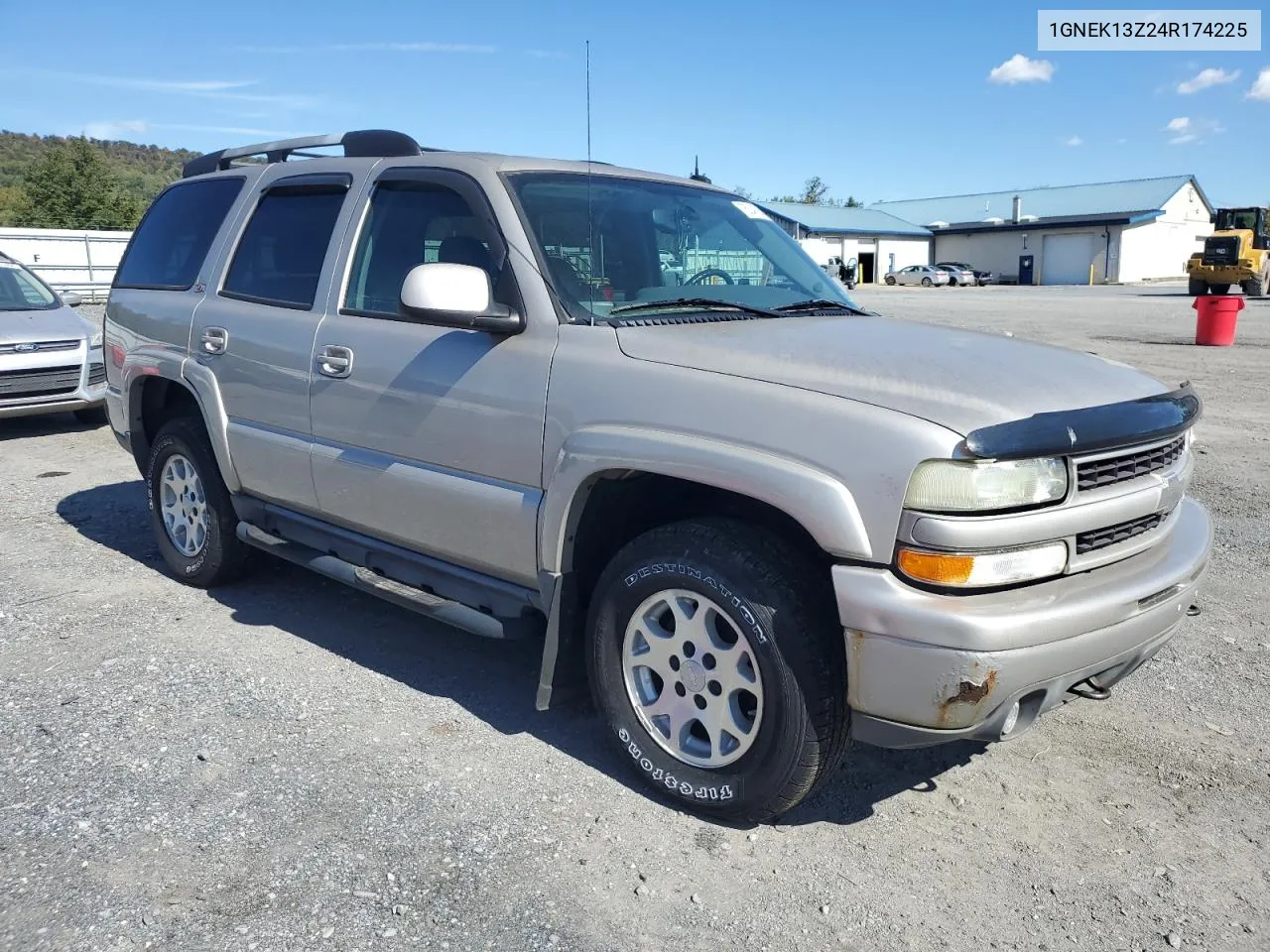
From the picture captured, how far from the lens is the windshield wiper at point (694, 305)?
3.61m

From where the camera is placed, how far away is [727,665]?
3094 millimetres

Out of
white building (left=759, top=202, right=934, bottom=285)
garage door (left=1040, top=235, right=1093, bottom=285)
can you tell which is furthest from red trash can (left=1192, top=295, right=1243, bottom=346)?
garage door (left=1040, top=235, right=1093, bottom=285)

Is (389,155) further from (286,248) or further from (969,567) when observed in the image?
(969,567)

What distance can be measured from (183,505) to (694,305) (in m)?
3.10

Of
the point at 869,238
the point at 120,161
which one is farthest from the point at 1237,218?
the point at 120,161

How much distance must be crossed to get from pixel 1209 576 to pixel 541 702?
371 cm

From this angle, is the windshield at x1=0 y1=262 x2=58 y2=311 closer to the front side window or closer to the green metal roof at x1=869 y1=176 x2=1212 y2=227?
the front side window

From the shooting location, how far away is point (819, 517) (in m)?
2.75

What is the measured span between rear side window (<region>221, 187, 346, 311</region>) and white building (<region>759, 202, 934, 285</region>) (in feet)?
188

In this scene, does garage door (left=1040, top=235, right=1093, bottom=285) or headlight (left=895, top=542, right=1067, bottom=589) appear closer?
headlight (left=895, top=542, right=1067, bottom=589)

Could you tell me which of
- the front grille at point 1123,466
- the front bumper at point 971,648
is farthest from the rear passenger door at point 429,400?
the front grille at point 1123,466

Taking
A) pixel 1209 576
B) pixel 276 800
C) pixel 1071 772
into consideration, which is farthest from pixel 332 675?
pixel 1209 576

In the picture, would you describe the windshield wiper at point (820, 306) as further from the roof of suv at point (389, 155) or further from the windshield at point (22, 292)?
the windshield at point (22, 292)

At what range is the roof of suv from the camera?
13.1 feet
